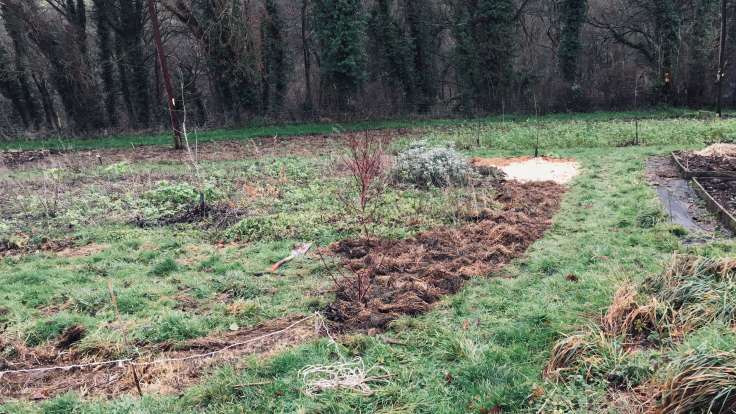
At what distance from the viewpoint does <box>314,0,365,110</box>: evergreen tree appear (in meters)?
22.1

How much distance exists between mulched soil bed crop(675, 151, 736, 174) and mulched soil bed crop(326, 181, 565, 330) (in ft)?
11.8

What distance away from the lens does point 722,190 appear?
7816 millimetres

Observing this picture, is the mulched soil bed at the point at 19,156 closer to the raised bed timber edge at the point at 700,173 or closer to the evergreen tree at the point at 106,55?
the evergreen tree at the point at 106,55

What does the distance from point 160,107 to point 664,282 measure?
26342 mm

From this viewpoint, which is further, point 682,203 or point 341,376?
point 682,203

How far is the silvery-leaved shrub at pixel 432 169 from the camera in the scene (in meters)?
9.45

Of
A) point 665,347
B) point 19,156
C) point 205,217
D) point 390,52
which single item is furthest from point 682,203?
point 390,52

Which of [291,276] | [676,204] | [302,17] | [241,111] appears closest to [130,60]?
[241,111]

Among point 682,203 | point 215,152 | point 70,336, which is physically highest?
point 215,152

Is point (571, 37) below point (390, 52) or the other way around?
below

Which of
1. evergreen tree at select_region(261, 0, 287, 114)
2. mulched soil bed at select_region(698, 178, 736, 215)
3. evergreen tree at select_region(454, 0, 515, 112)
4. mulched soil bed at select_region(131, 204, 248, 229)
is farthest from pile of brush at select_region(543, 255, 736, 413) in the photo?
evergreen tree at select_region(261, 0, 287, 114)

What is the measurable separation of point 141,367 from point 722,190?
28.1ft

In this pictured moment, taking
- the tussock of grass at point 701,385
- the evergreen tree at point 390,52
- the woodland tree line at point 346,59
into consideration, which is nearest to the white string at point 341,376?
the tussock of grass at point 701,385

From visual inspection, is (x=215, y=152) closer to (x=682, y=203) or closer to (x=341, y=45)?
(x=341, y=45)
